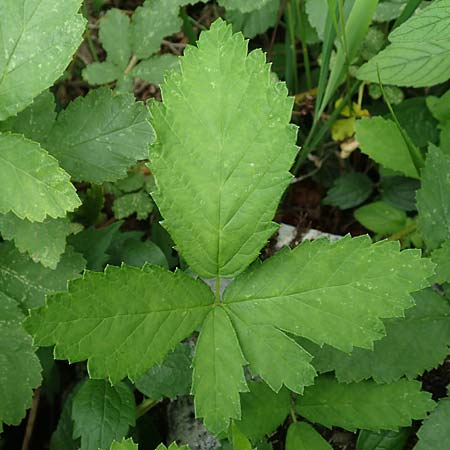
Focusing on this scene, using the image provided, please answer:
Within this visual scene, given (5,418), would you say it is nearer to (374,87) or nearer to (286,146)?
(286,146)

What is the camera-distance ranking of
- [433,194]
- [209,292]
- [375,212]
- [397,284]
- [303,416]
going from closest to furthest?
[397,284], [209,292], [303,416], [433,194], [375,212]

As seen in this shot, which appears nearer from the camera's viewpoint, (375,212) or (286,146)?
(286,146)

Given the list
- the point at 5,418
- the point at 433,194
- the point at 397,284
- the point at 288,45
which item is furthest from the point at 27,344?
the point at 288,45

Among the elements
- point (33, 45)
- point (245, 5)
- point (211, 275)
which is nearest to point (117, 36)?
point (245, 5)

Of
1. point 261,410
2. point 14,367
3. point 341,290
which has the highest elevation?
point 341,290

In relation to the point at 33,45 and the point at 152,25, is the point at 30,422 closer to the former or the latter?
the point at 33,45

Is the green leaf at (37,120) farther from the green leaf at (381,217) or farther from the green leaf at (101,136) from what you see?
the green leaf at (381,217)

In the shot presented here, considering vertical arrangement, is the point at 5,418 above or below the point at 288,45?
below
